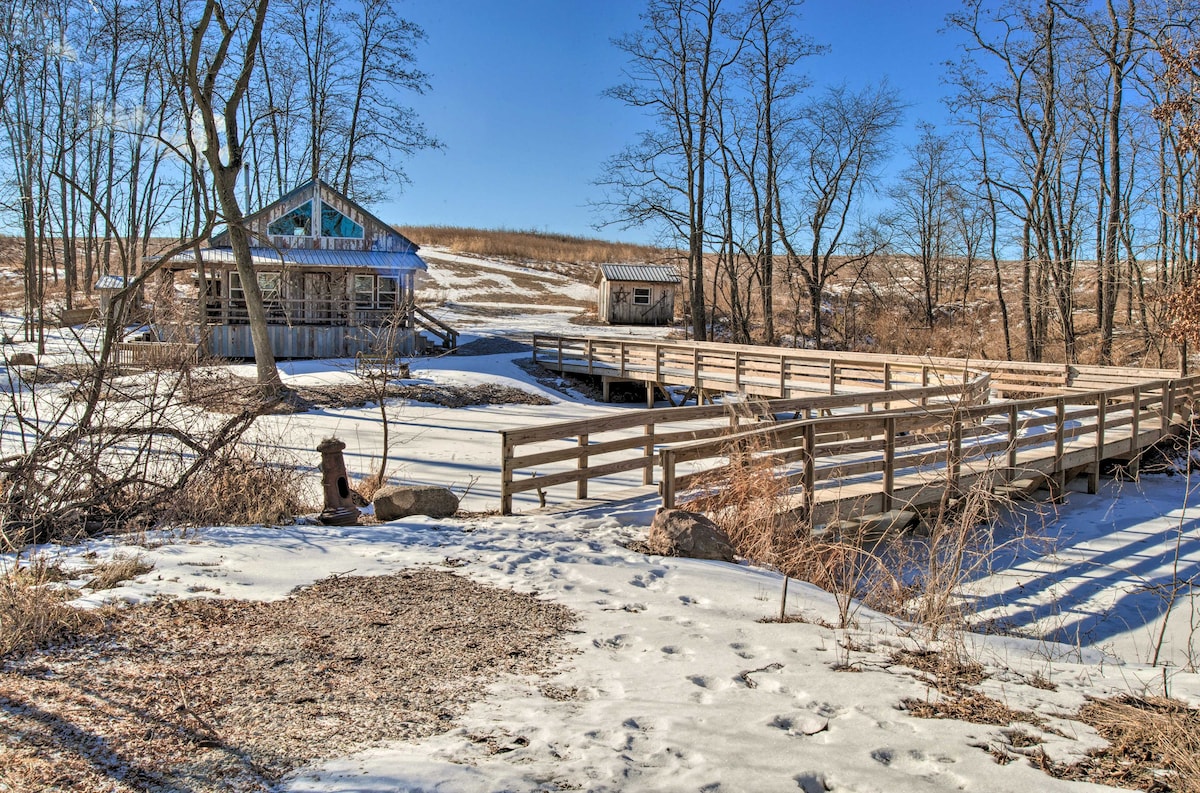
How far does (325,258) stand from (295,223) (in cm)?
174

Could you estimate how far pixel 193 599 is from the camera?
18.7ft

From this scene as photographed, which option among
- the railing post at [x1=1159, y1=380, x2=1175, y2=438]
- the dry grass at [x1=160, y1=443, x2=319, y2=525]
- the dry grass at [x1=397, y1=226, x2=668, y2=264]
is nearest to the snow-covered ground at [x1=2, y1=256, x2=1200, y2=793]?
the dry grass at [x1=160, y1=443, x2=319, y2=525]

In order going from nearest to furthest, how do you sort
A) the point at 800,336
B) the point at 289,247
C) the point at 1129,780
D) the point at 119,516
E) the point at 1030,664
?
the point at 1129,780, the point at 1030,664, the point at 119,516, the point at 289,247, the point at 800,336

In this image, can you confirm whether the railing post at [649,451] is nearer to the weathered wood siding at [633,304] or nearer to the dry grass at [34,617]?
the dry grass at [34,617]

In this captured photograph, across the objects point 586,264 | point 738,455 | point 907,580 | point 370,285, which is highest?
point 586,264

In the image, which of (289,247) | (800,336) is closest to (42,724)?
(289,247)

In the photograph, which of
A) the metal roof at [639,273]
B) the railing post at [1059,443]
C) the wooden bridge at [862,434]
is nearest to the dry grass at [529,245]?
the metal roof at [639,273]

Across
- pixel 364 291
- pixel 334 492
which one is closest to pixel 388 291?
pixel 364 291

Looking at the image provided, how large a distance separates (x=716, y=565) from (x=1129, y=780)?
3.90 m

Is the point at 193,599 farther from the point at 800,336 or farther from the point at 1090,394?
the point at 800,336

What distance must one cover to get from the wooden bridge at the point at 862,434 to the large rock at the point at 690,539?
0.78m

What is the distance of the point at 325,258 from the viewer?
28.3 metres

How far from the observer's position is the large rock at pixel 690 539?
7410 mm

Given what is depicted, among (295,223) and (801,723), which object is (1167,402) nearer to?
(801,723)
